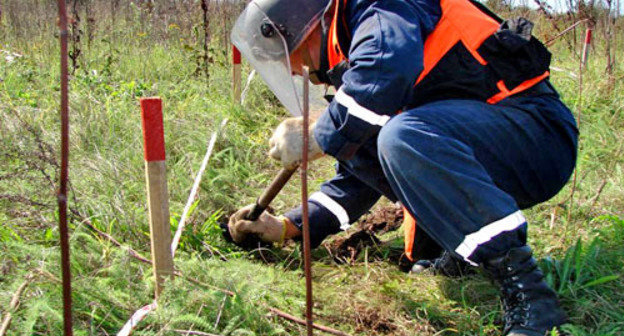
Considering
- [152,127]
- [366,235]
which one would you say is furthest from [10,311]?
[366,235]

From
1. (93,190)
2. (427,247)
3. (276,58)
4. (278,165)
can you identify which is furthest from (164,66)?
(427,247)

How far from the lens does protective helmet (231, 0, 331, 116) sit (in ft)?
7.25

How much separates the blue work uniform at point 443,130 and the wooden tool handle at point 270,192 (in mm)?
301

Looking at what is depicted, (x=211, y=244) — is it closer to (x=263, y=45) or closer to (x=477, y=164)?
(x=263, y=45)

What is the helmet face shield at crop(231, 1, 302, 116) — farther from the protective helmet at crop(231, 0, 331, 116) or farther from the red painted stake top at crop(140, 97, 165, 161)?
the red painted stake top at crop(140, 97, 165, 161)

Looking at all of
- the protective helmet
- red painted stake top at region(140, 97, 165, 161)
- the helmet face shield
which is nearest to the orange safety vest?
the protective helmet

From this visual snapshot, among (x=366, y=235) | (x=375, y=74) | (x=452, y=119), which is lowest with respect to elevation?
(x=366, y=235)

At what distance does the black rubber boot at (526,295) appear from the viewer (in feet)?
5.73

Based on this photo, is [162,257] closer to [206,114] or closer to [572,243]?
[572,243]

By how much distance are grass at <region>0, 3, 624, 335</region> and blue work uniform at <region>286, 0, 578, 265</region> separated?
359mm

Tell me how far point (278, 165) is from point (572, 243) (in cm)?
194

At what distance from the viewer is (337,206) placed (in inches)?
103

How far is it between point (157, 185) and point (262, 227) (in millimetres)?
993

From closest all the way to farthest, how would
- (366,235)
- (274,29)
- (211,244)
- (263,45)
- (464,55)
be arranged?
(464,55), (274,29), (263,45), (211,244), (366,235)
